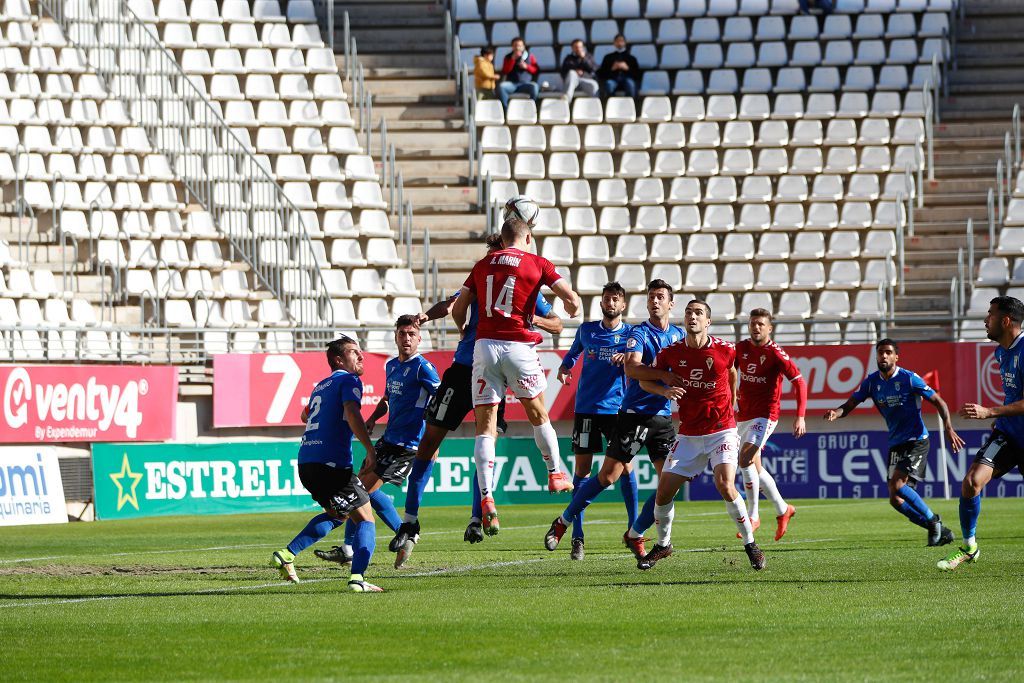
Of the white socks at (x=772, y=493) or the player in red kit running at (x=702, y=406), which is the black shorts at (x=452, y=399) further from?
the white socks at (x=772, y=493)

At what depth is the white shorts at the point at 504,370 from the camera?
11.2 m

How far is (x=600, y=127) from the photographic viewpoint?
105 feet

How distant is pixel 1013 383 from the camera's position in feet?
40.7

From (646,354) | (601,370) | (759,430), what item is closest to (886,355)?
(759,430)

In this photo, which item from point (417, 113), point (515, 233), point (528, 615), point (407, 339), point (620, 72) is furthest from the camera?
point (417, 113)

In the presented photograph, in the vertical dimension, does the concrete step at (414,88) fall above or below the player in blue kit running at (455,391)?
above

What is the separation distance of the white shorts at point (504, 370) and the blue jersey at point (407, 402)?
102 inches

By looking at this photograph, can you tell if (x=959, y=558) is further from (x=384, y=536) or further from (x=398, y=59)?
(x=398, y=59)

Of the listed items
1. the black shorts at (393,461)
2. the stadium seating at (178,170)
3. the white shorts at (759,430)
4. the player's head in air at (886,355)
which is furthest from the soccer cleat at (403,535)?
the stadium seating at (178,170)

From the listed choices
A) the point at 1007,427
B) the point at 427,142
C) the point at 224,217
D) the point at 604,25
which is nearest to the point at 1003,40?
the point at 604,25

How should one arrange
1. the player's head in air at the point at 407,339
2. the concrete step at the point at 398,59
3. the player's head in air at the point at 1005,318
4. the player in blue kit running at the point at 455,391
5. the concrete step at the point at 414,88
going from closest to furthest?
the player in blue kit running at the point at 455,391
the player's head in air at the point at 1005,318
the player's head in air at the point at 407,339
the concrete step at the point at 414,88
the concrete step at the point at 398,59

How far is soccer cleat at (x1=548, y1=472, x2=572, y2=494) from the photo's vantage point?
11.0m

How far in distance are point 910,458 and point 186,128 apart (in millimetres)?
17935

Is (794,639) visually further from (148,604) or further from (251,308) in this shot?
(251,308)
